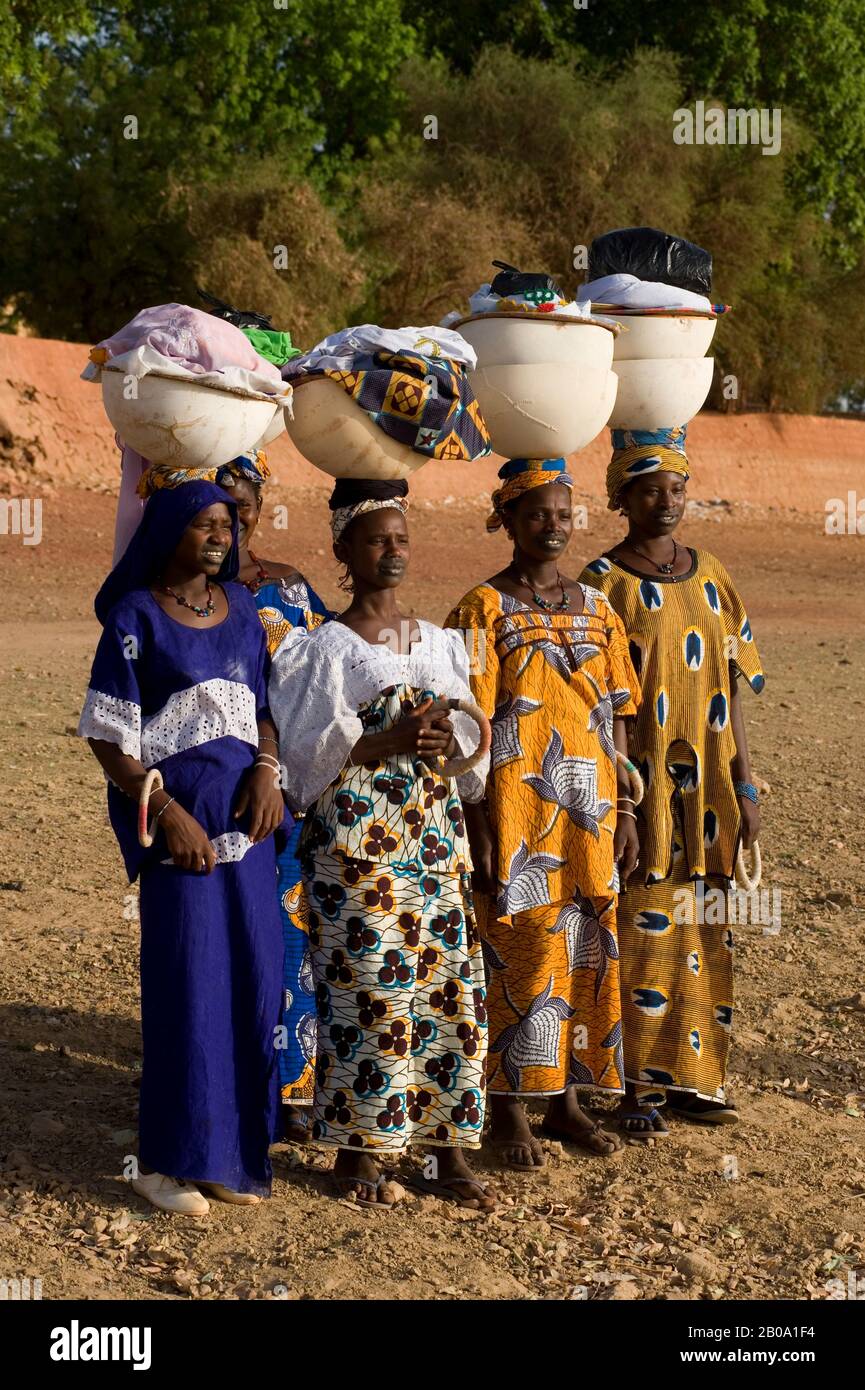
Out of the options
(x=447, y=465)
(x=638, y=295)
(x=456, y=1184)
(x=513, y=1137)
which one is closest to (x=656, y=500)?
(x=638, y=295)

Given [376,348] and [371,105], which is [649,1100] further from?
[371,105]

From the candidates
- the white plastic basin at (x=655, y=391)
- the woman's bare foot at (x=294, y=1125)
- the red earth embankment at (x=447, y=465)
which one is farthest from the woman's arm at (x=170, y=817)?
the red earth embankment at (x=447, y=465)

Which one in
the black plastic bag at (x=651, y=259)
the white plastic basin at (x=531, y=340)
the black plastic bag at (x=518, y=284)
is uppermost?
the black plastic bag at (x=651, y=259)

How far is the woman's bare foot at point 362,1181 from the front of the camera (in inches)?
147

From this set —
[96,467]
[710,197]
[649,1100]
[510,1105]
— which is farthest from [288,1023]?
[710,197]

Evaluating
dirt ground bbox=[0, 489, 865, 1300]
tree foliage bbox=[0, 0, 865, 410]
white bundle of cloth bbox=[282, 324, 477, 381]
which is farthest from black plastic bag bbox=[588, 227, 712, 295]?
tree foliage bbox=[0, 0, 865, 410]

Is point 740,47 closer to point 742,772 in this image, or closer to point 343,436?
point 742,772

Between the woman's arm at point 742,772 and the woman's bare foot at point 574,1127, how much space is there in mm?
819

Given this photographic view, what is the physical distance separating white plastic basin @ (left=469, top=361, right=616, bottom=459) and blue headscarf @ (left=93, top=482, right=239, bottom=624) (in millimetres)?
716

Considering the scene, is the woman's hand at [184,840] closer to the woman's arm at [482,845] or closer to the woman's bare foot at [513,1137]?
the woman's arm at [482,845]

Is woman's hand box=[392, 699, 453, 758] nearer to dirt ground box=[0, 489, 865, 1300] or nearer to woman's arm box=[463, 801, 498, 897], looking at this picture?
woman's arm box=[463, 801, 498, 897]

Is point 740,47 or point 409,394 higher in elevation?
point 740,47

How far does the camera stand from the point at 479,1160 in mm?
4035

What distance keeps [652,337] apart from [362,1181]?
227 cm
